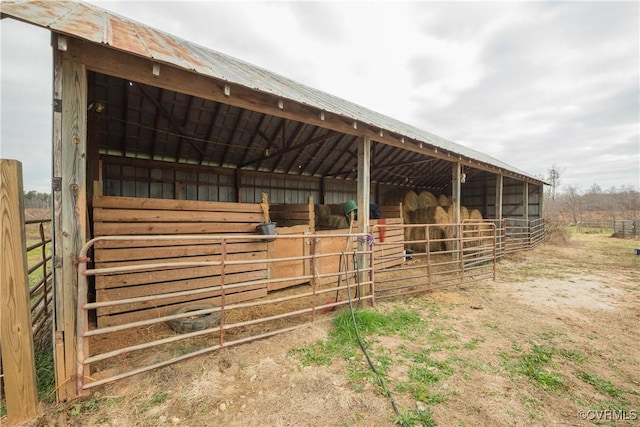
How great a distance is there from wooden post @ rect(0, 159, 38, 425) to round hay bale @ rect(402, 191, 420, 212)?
12015 mm

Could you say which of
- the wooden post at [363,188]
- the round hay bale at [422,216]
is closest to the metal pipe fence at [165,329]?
the wooden post at [363,188]

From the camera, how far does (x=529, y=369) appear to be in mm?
3016

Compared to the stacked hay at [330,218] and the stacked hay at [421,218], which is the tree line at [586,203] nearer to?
the stacked hay at [421,218]

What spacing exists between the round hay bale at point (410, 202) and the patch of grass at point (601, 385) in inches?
383

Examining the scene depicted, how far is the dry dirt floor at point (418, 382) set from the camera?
2312 millimetres

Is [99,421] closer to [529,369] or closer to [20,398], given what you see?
[20,398]

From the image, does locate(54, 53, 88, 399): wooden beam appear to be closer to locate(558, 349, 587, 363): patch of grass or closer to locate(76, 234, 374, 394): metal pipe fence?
locate(76, 234, 374, 394): metal pipe fence

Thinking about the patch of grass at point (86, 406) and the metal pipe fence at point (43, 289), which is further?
the metal pipe fence at point (43, 289)

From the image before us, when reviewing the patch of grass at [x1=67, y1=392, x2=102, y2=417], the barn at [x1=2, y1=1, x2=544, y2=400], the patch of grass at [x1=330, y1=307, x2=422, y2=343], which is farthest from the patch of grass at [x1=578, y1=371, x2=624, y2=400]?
the patch of grass at [x1=67, y1=392, x2=102, y2=417]

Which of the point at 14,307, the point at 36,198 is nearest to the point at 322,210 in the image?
the point at 14,307

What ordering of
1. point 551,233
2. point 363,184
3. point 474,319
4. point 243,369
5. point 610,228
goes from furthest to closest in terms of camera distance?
point 610,228 → point 551,233 → point 363,184 → point 474,319 → point 243,369

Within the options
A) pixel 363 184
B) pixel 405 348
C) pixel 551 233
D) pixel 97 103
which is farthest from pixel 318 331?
pixel 551 233

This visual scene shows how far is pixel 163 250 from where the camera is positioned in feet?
14.0

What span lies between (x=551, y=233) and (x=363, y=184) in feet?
53.2
